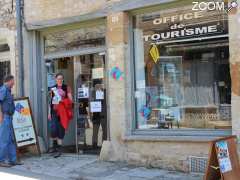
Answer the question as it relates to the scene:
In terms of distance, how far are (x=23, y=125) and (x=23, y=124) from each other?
0.02 meters

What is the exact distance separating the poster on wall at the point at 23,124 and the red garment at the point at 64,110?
77cm

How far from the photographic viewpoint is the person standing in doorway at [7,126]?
1038cm

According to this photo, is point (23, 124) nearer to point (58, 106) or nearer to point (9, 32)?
point (58, 106)

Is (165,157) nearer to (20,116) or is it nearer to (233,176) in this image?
(233,176)

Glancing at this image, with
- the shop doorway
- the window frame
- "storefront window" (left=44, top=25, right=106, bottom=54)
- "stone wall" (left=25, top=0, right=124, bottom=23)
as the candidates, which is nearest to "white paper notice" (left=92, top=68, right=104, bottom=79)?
the shop doorway

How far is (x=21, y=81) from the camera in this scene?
1200 cm

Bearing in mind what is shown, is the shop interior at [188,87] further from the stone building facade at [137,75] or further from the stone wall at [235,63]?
the stone wall at [235,63]

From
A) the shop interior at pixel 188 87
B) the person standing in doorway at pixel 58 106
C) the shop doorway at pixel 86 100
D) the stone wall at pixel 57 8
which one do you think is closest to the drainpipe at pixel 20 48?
the stone wall at pixel 57 8

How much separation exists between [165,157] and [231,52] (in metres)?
2.32

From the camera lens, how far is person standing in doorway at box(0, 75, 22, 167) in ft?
34.0

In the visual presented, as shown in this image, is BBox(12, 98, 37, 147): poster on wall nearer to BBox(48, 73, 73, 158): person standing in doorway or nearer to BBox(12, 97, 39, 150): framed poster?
BBox(12, 97, 39, 150): framed poster

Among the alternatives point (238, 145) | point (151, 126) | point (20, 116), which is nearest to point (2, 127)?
point (20, 116)

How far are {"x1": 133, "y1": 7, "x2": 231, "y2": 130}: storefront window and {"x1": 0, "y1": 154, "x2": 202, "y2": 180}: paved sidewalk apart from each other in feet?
3.33

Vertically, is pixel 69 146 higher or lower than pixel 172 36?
lower
